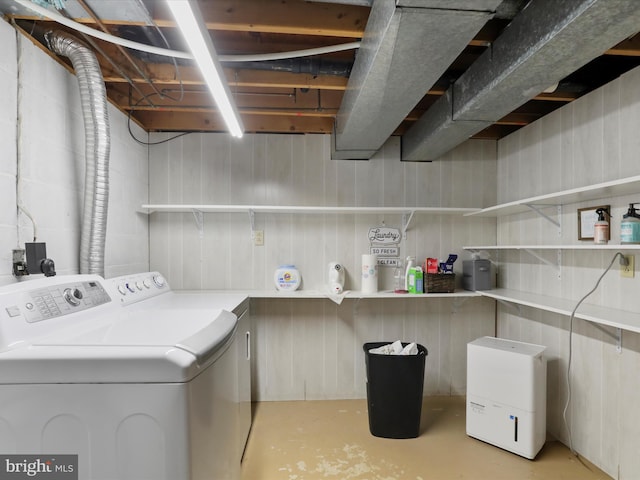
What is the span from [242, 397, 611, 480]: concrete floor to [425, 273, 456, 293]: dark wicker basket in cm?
97

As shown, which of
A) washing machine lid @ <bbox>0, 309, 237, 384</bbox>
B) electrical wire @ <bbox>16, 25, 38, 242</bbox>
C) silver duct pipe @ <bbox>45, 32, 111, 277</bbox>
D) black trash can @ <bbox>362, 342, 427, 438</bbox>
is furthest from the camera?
black trash can @ <bbox>362, 342, 427, 438</bbox>

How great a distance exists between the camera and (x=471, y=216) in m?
2.89

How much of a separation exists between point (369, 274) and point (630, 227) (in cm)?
156

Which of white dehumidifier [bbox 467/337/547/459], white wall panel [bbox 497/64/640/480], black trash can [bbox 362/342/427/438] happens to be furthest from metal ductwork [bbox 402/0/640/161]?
black trash can [bbox 362/342/427/438]

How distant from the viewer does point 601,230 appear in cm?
181

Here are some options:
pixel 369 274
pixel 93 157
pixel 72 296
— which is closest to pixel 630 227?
pixel 369 274

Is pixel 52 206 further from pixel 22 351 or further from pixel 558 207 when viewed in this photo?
pixel 558 207

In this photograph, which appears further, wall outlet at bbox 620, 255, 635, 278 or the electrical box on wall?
wall outlet at bbox 620, 255, 635, 278

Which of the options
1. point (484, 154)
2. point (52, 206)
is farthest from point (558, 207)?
point (52, 206)

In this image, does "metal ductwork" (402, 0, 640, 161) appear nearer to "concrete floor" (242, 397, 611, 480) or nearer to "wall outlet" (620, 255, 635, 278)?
"wall outlet" (620, 255, 635, 278)

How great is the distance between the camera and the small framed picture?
195cm

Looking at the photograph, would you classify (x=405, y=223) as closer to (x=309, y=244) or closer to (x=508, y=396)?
(x=309, y=244)

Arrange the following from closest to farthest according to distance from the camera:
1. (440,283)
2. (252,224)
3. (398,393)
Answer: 1. (398,393)
2. (440,283)
3. (252,224)

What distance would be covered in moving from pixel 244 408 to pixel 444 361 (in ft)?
5.73
